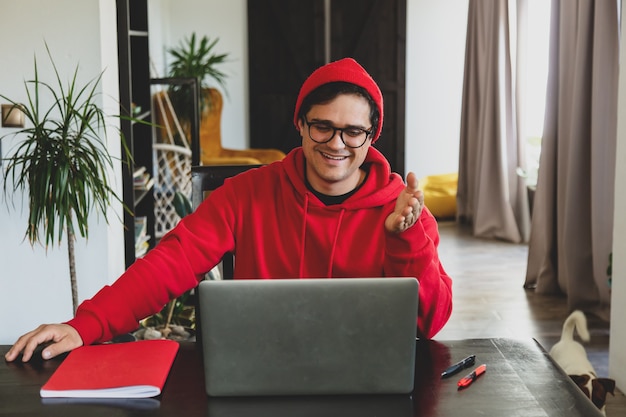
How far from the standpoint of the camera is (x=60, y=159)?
3.04 meters

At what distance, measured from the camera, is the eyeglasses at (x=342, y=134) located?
6.59ft

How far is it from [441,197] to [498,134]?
1.12 m

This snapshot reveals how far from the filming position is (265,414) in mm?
1479

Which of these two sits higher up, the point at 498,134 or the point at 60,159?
the point at 60,159

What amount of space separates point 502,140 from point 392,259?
501cm

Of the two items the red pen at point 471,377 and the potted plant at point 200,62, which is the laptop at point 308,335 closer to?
the red pen at point 471,377

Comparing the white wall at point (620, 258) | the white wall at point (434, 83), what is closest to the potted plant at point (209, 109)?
the white wall at point (434, 83)

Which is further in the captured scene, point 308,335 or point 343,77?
point 343,77

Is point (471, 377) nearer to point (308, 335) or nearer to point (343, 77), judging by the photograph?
point (308, 335)

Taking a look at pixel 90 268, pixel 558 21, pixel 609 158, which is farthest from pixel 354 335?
pixel 558 21

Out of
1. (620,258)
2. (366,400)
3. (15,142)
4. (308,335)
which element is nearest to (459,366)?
(366,400)

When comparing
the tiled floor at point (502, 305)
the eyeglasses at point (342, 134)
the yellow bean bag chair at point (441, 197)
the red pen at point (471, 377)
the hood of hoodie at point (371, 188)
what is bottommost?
the tiled floor at point (502, 305)

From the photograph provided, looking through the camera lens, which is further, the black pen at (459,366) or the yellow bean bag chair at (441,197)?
the yellow bean bag chair at (441,197)

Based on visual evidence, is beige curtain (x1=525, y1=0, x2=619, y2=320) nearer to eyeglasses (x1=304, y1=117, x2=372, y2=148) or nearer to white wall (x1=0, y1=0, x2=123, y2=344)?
white wall (x1=0, y1=0, x2=123, y2=344)
